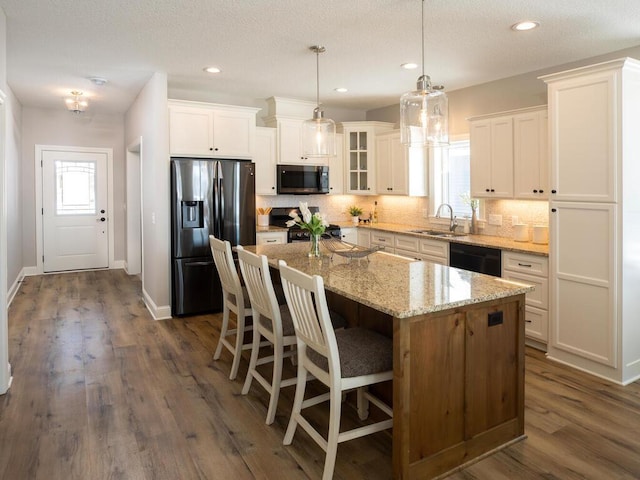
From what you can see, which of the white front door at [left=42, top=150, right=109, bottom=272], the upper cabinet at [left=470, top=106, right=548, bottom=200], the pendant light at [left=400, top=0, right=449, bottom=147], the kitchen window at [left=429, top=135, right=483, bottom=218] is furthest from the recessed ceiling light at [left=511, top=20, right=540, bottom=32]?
the white front door at [left=42, top=150, right=109, bottom=272]

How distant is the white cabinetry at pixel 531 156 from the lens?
421 centimetres

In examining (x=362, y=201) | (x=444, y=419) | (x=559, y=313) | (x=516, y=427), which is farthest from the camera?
(x=362, y=201)

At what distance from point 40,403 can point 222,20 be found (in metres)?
2.86

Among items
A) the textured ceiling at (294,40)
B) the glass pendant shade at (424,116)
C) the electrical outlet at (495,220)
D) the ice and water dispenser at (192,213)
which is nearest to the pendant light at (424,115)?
the glass pendant shade at (424,116)

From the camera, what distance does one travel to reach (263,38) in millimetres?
3740

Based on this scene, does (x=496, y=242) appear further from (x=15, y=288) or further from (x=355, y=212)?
(x=15, y=288)

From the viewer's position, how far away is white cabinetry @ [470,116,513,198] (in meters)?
4.52

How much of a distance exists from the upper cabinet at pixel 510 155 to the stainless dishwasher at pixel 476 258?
0.59 m

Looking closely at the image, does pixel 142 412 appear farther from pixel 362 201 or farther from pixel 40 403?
pixel 362 201

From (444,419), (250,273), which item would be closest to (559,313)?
(444,419)

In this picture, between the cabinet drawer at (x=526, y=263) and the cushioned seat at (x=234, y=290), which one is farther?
the cabinet drawer at (x=526, y=263)

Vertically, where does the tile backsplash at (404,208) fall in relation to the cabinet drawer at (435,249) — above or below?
above

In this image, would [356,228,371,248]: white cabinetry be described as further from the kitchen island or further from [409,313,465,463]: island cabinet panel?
[409,313,465,463]: island cabinet panel

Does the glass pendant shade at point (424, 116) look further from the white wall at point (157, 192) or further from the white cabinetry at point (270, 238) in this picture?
the white cabinetry at point (270, 238)
